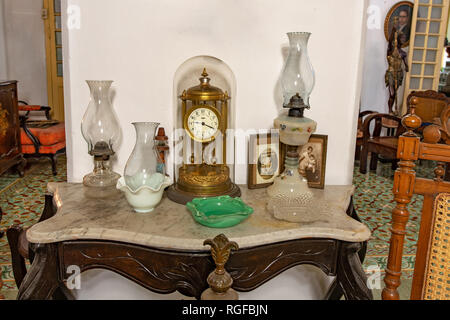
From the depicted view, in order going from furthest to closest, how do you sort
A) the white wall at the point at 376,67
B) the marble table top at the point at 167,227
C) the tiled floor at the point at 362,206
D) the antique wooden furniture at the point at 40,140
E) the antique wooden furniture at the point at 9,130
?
the white wall at the point at 376,67
the antique wooden furniture at the point at 40,140
the antique wooden furniture at the point at 9,130
the tiled floor at the point at 362,206
the marble table top at the point at 167,227

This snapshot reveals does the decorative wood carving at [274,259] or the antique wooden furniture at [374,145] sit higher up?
the decorative wood carving at [274,259]

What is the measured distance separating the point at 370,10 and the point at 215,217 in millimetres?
1170

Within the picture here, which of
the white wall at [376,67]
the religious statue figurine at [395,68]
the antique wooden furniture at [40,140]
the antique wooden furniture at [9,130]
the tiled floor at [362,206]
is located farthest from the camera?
the white wall at [376,67]

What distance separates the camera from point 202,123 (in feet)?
5.20

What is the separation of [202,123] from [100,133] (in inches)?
15.7

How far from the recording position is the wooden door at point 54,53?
601 cm

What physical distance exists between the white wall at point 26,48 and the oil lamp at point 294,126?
5.63 m

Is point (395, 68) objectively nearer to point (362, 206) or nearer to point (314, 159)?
point (362, 206)

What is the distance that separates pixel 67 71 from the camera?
65.5 inches

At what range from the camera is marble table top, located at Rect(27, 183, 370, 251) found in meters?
1.27

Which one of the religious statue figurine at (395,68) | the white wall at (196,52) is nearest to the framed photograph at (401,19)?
the religious statue figurine at (395,68)

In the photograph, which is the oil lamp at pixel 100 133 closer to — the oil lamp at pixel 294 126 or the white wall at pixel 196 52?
the white wall at pixel 196 52

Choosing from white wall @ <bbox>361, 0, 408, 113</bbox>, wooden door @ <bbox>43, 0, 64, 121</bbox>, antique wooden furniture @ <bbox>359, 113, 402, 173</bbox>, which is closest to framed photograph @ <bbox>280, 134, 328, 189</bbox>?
antique wooden furniture @ <bbox>359, 113, 402, 173</bbox>

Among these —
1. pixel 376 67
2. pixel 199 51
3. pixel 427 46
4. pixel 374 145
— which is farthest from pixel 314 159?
pixel 427 46
